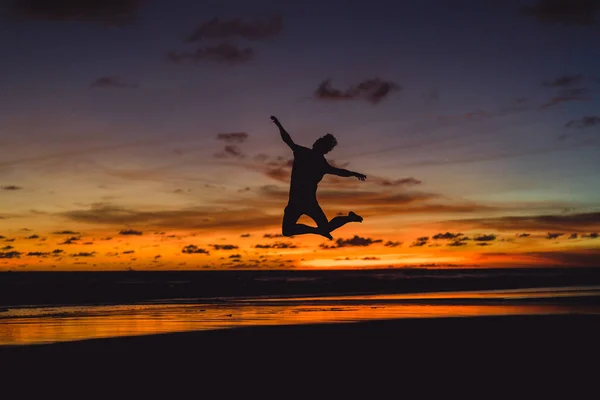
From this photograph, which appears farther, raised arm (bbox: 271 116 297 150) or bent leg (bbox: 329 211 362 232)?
bent leg (bbox: 329 211 362 232)

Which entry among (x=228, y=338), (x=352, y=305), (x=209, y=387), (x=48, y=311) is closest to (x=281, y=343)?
(x=228, y=338)

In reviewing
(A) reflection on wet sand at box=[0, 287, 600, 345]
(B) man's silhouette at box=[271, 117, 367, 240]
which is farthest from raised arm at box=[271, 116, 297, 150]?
(A) reflection on wet sand at box=[0, 287, 600, 345]

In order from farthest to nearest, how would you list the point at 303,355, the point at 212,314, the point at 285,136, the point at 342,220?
the point at 212,314, the point at 342,220, the point at 285,136, the point at 303,355

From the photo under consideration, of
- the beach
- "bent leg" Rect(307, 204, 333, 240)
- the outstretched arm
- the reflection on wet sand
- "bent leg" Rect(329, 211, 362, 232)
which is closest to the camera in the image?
the beach

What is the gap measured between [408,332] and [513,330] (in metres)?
2.01

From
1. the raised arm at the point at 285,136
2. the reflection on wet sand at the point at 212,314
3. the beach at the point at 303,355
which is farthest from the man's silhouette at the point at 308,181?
the reflection on wet sand at the point at 212,314

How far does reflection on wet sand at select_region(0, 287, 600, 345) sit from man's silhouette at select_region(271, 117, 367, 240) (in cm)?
449

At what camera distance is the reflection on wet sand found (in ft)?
50.6

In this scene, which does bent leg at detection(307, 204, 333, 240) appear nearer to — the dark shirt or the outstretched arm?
the dark shirt

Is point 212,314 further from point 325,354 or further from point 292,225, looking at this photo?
point 325,354

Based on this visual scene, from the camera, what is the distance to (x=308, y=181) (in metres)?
12.2

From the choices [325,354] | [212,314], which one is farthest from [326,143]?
[212,314]

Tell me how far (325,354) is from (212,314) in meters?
9.92

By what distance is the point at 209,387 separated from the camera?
26.9 feet
